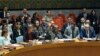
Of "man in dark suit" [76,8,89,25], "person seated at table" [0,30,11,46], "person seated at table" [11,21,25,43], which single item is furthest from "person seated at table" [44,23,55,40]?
"man in dark suit" [76,8,89,25]

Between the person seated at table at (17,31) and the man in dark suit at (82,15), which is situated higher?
the man in dark suit at (82,15)

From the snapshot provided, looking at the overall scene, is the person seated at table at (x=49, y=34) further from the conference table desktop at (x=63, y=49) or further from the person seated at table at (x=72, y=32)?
the conference table desktop at (x=63, y=49)

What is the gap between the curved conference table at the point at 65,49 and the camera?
8328 millimetres

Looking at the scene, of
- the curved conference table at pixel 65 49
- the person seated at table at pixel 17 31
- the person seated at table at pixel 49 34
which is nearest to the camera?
the curved conference table at pixel 65 49

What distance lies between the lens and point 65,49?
28.1 feet

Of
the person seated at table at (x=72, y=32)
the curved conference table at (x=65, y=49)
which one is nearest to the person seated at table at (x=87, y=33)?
the person seated at table at (x=72, y=32)

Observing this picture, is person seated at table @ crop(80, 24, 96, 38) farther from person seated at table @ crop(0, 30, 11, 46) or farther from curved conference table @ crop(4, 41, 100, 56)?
curved conference table @ crop(4, 41, 100, 56)

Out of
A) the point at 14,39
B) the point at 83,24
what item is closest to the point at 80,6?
the point at 83,24

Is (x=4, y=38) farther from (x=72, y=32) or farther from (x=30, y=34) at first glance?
(x=72, y=32)

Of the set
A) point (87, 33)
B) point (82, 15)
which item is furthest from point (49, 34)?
point (82, 15)

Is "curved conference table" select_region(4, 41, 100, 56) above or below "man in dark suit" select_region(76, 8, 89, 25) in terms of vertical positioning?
below

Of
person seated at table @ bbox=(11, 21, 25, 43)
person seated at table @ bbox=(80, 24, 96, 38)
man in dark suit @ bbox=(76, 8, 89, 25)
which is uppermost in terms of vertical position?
man in dark suit @ bbox=(76, 8, 89, 25)

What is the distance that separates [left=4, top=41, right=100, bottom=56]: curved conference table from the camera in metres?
8.33

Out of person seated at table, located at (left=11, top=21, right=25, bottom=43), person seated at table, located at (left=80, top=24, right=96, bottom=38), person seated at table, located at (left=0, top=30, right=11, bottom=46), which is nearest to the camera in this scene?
person seated at table, located at (left=0, top=30, right=11, bottom=46)
